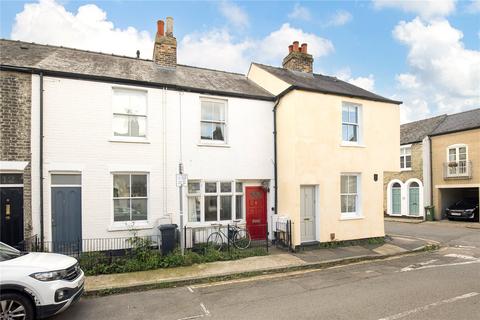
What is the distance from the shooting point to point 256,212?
1214cm

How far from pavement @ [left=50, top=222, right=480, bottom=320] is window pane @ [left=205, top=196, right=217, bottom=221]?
3.63 metres

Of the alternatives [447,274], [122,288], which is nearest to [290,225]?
[447,274]

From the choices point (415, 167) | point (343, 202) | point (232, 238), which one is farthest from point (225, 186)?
point (415, 167)

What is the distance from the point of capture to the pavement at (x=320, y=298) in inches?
225

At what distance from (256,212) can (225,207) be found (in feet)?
4.22

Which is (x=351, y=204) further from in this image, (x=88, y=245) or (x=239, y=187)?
(x=88, y=245)

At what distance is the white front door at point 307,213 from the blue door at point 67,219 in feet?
24.9

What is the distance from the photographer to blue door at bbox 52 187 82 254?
372 inches

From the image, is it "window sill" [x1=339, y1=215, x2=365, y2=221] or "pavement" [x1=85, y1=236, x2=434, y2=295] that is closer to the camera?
"pavement" [x1=85, y1=236, x2=434, y2=295]

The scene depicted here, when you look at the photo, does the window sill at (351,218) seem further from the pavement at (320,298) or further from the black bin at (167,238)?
the black bin at (167,238)

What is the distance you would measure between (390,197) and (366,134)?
49.6ft

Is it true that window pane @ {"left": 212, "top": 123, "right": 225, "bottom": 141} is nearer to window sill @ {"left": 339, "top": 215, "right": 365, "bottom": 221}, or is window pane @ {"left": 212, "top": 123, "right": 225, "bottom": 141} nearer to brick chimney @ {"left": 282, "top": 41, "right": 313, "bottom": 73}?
window sill @ {"left": 339, "top": 215, "right": 365, "bottom": 221}

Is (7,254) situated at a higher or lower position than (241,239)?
higher

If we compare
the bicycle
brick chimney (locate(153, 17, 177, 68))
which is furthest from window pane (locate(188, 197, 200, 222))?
brick chimney (locate(153, 17, 177, 68))
